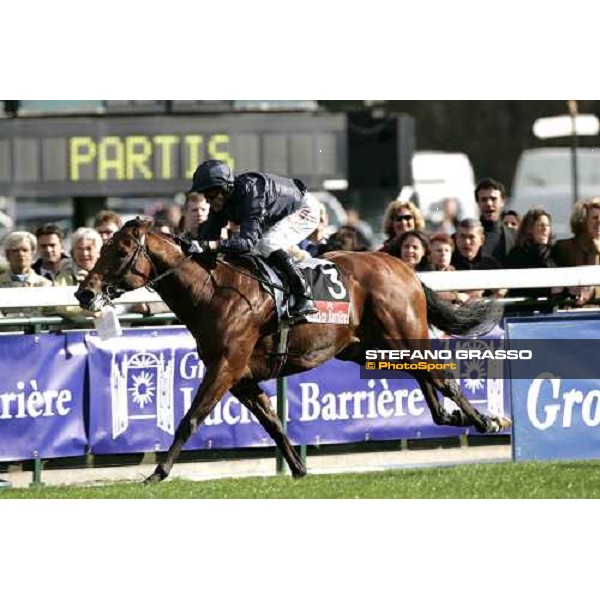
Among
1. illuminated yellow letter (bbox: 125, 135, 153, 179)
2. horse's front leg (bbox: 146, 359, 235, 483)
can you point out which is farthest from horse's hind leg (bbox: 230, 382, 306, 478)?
illuminated yellow letter (bbox: 125, 135, 153, 179)

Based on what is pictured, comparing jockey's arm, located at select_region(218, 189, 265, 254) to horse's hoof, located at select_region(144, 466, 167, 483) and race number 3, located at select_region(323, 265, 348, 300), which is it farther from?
horse's hoof, located at select_region(144, 466, 167, 483)

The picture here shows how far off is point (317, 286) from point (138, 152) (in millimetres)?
2623

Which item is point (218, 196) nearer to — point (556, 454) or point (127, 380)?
point (127, 380)

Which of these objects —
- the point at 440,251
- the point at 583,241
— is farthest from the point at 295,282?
the point at 583,241

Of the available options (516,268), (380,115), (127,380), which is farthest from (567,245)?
(127,380)

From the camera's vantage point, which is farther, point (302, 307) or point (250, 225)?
point (302, 307)

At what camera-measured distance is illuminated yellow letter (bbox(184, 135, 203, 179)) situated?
11.2 meters

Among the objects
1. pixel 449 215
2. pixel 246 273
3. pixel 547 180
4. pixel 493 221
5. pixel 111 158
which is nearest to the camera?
pixel 246 273

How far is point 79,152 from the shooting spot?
448 inches

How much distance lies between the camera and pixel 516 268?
10.1 metres

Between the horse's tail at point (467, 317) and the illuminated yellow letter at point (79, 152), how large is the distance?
124 inches

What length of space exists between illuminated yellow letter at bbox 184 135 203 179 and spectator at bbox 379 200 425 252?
1.71 m

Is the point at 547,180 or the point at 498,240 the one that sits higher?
the point at 547,180

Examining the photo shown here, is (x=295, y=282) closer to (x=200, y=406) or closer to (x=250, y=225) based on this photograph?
(x=250, y=225)
